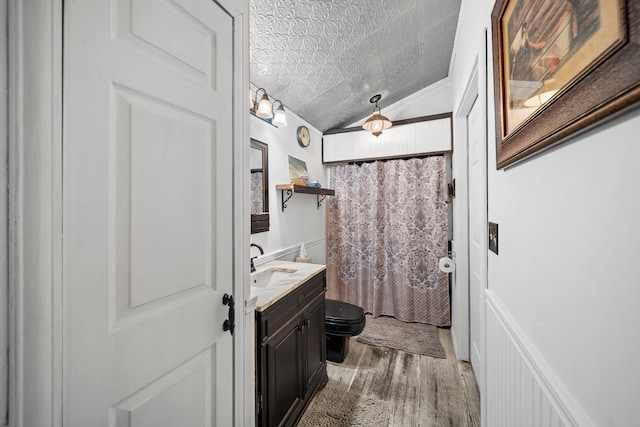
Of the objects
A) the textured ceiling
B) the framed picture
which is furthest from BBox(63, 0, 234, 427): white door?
the framed picture

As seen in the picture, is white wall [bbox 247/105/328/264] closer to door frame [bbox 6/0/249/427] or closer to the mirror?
the mirror

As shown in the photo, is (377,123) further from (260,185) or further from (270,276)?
(270,276)

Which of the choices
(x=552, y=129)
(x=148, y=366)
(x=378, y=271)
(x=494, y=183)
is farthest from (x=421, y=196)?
(x=148, y=366)

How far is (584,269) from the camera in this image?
0.49 metres

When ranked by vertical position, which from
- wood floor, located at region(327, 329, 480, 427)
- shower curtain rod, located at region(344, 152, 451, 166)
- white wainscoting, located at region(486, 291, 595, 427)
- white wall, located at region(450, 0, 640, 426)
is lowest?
wood floor, located at region(327, 329, 480, 427)

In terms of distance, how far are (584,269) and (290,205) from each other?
2.18 metres

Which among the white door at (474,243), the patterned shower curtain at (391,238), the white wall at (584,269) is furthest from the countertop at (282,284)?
the patterned shower curtain at (391,238)

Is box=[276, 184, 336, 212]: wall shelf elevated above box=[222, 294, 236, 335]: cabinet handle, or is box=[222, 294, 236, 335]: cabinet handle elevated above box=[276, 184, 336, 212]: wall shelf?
box=[276, 184, 336, 212]: wall shelf

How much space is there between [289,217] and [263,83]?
1.18 metres

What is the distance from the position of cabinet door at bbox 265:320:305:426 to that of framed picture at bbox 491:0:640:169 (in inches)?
50.5

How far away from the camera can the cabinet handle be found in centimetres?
96

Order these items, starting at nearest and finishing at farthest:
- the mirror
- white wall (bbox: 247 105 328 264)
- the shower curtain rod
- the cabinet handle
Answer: the cabinet handle → the mirror → white wall (bbox: 247 105 328 264) → the shower curtain rod

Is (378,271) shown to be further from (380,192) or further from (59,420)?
(59,420)

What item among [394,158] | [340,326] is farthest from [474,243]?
[394,158]
